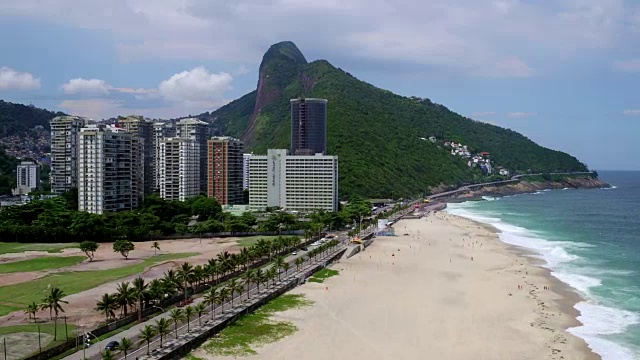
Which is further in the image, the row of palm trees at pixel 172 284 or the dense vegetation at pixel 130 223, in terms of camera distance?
the dense vegetation at pixel 130 223

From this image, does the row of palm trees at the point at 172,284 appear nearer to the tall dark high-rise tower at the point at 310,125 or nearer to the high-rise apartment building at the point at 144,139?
the high-rise apartment building at the point at 144,139

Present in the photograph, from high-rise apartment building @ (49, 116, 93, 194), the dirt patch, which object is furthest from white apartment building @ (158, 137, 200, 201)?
the dirt patch

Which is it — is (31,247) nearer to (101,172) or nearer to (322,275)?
(101,172)

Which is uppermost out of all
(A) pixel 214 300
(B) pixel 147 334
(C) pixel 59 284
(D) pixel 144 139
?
(D) pixel 144 139

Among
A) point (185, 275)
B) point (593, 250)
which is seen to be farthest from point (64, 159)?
point (593, 250)

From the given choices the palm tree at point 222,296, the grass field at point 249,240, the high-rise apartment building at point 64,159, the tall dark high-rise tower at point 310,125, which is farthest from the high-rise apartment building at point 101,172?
the palm tree at point 222,296
